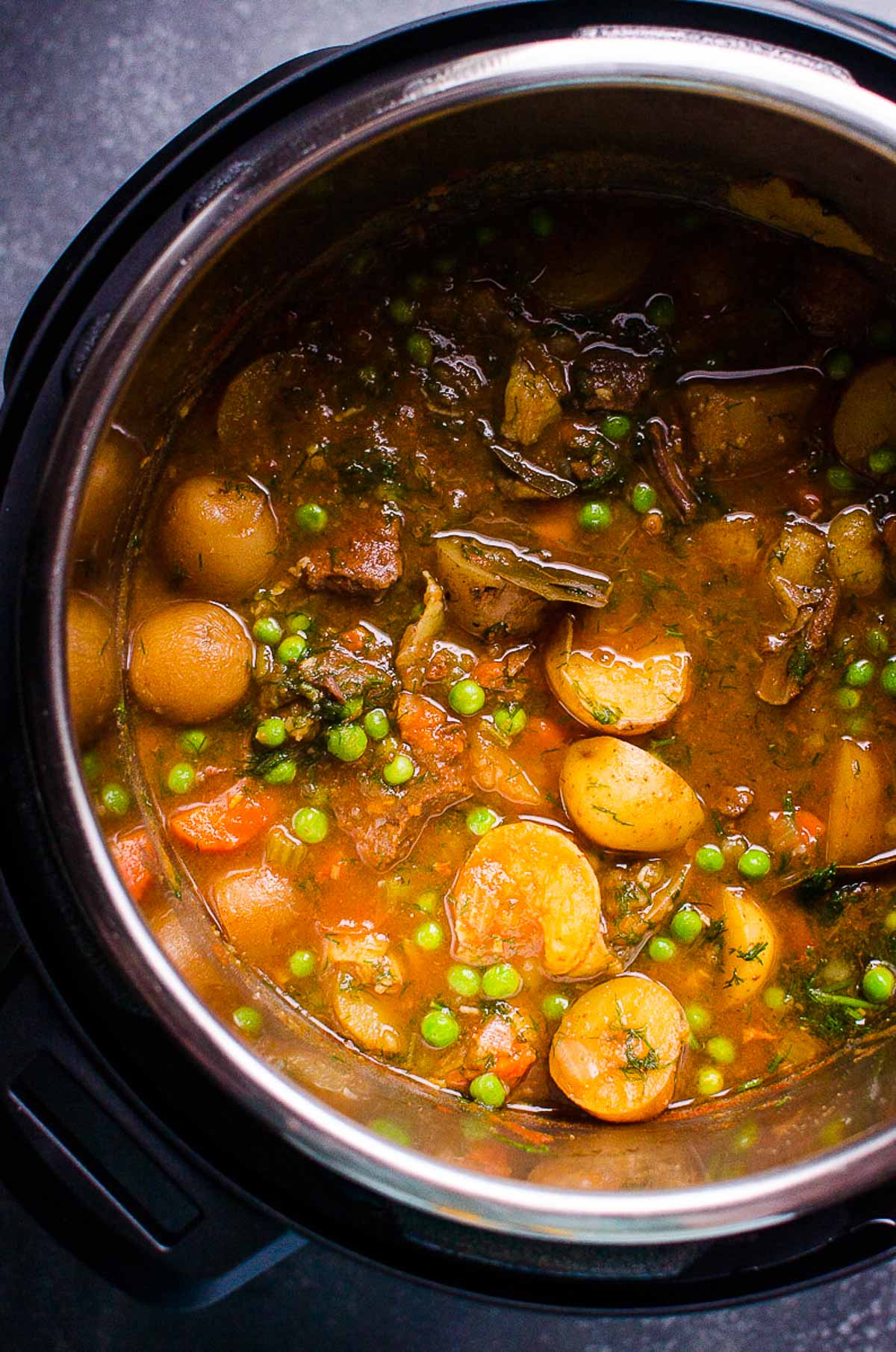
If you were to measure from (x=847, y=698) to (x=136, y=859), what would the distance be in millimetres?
1642

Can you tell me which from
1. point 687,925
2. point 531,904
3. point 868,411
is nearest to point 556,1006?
point 531,904

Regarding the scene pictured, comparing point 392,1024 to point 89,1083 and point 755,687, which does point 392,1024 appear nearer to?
point 89,1083

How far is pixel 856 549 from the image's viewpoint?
8.35 feet

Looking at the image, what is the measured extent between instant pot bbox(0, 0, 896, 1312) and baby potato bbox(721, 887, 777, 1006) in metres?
0.39

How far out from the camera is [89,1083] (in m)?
2.12

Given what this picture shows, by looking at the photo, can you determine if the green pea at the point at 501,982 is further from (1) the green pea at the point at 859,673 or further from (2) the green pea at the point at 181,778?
(1) the green pea at the point at 859,673

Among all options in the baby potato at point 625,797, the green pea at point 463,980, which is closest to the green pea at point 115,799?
the green pea at point 463,980

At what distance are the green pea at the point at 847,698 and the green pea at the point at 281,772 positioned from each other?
1.27 meters

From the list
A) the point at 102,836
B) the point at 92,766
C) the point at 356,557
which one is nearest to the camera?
the point at 102,836

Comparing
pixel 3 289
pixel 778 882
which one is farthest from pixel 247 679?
pixel 778 882

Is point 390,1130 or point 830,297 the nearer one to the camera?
point 390,1130

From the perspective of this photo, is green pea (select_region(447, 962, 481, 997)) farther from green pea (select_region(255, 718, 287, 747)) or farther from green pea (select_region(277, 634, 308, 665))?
green pea (select_region(277, 634, 308, 665))

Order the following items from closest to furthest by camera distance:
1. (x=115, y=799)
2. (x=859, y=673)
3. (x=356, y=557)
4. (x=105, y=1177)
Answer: (x=105, y=1177)
(x=115, y=799)
(x=356, y=557)
(x=859, y=673)

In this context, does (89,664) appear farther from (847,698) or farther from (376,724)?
(847,698)
